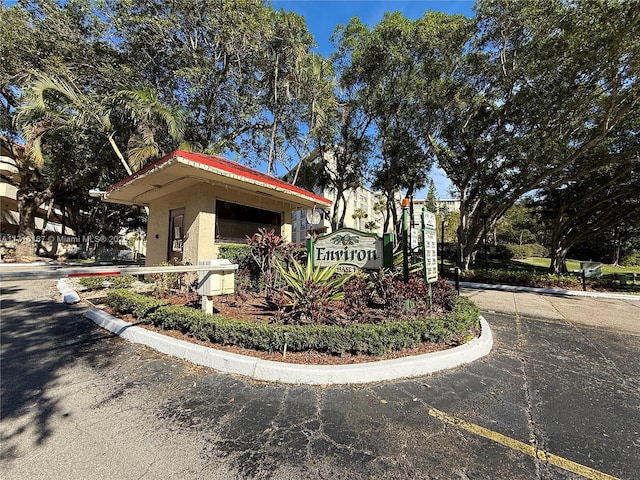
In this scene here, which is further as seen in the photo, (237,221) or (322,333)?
(237,221)

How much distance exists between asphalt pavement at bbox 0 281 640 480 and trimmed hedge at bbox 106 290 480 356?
1.62 feet

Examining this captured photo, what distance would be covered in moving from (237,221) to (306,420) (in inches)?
286

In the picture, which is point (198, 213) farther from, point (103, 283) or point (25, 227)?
point (25, 227)

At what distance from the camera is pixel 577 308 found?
26.8ft

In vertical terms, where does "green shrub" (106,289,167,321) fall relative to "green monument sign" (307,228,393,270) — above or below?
below

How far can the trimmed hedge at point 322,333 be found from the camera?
141 inches

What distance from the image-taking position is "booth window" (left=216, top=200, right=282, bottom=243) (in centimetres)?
842

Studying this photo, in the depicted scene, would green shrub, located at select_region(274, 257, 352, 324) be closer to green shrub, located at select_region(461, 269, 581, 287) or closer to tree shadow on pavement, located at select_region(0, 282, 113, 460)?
tree shadow on pavement, located at select_region(0, 282, 113, 460)

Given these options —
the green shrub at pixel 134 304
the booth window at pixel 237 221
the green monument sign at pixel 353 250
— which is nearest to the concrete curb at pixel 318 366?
the green shrub at pixel 134 304

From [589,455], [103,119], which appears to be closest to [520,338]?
[589,455]

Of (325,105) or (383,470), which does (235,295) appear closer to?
(383,470)

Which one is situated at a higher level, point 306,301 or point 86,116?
point 86,116

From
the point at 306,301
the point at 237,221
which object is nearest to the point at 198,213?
the point at 237,221

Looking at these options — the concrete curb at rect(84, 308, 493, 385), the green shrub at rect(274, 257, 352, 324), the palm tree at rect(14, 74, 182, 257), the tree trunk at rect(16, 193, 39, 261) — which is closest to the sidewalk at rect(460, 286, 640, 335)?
the concrete curb at rect(84, 308, 493, 385)
